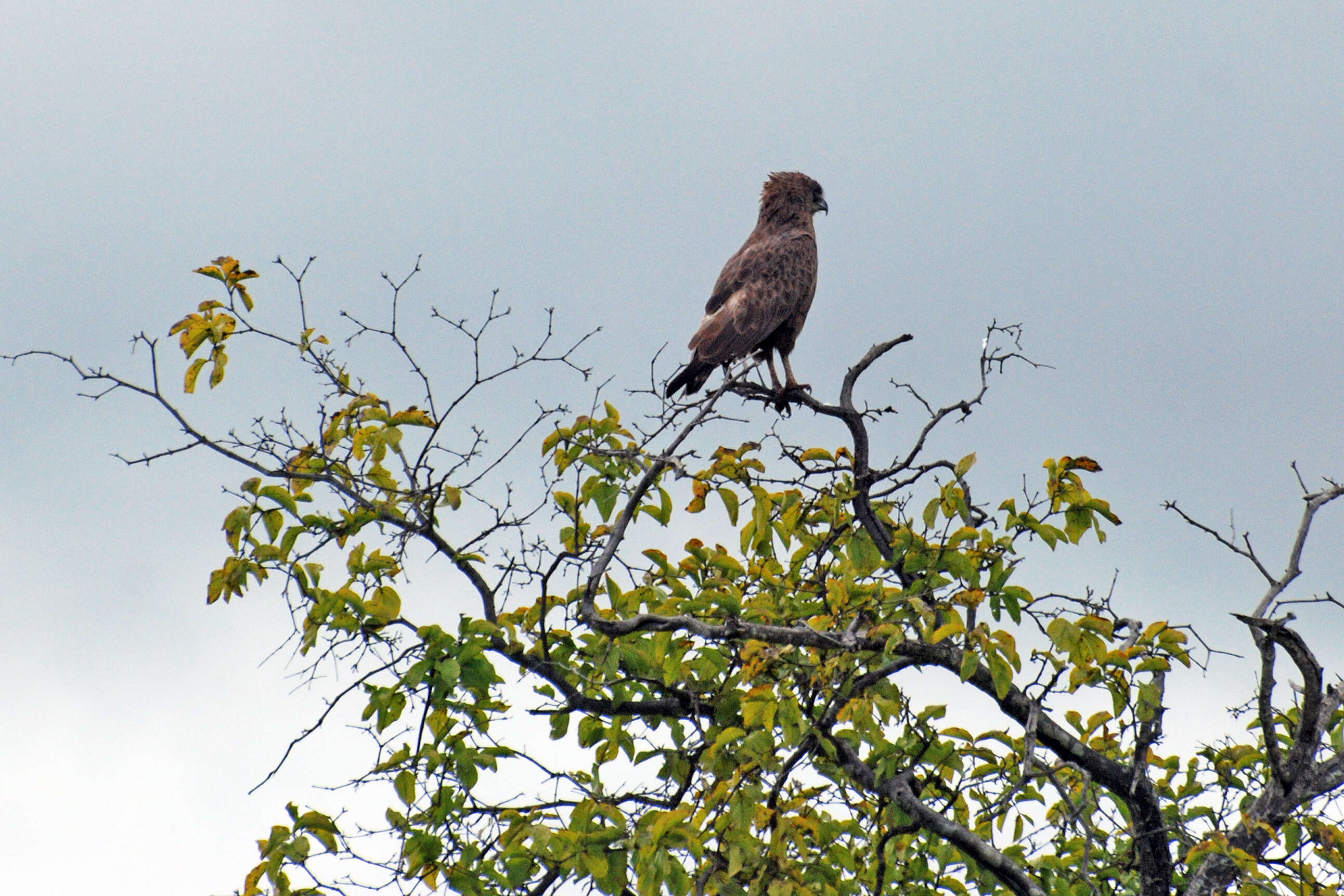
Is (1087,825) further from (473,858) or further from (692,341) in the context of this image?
(692,341)

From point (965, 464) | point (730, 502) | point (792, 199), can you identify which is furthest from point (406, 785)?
point (792, 199)

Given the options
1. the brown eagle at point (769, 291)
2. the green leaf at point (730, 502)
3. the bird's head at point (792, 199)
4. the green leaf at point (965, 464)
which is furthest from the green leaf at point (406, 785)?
the bird's head at point (792, 199)

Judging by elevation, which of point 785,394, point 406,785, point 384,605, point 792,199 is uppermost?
point 792,199

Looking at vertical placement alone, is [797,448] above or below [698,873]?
above

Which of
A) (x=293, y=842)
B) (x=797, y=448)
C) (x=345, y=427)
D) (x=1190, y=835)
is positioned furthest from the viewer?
(x=797, y=448)

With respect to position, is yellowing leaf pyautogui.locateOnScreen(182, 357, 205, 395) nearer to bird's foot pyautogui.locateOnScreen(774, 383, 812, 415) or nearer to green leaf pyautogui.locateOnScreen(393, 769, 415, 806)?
green leaf pyautogui.locateOnScreen(393, 769, 415, 806)

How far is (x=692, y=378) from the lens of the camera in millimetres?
8383

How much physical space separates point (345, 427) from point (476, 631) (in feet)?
3.41

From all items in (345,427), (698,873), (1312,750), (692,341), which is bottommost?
(698,873)

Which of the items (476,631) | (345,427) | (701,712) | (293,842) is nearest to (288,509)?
(345,427)

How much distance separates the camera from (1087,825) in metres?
4.73

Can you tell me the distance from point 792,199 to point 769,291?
172cm

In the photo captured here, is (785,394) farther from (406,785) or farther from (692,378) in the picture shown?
(406,785)

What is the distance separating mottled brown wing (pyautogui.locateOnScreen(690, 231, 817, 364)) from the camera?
856 cm
